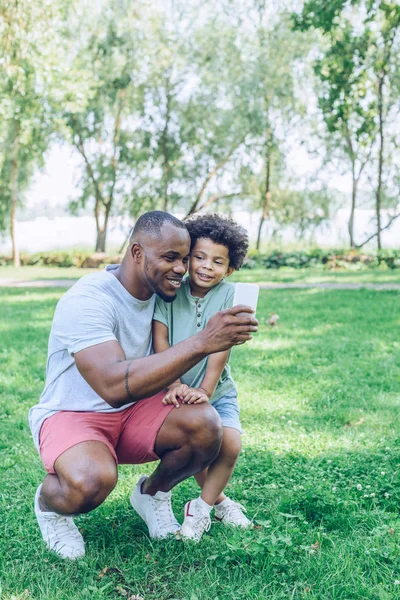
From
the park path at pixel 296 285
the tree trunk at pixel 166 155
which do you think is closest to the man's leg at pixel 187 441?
the park path at pixel 296 285

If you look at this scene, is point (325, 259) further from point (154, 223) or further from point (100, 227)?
point (154, 223)

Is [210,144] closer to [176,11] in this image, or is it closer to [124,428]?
[176,11]

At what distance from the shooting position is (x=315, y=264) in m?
17.4

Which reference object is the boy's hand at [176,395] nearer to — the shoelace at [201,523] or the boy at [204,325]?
the boy at [204,325]

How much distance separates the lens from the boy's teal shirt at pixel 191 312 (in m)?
3.03

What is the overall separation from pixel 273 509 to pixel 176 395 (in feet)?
2.46

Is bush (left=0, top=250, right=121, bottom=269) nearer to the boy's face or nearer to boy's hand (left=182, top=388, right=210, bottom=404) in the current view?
the boy's face

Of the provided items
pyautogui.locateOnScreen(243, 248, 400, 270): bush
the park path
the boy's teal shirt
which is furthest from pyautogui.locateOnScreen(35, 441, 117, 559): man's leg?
pyautogui.locateOnScreen(243, 248, 400, 270): bush

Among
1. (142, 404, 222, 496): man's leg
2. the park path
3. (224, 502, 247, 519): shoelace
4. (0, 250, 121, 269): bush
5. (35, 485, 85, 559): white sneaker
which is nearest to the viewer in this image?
(35, 485, 85, 559): white sneaker

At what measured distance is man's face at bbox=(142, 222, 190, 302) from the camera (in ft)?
9.07

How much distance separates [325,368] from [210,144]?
18.3m

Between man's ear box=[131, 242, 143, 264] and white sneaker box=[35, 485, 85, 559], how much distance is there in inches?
43.2

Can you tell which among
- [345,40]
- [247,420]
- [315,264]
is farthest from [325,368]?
[315,264]

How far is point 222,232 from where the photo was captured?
3.00 m
